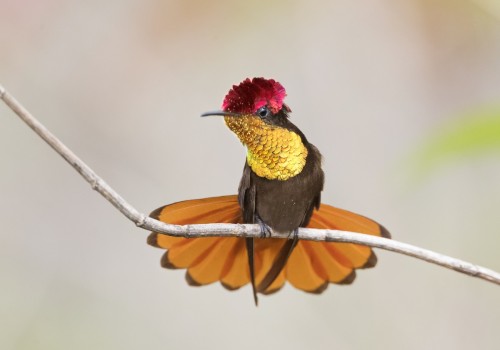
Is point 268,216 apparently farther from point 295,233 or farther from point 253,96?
point 253,96

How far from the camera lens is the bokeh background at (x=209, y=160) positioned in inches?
106

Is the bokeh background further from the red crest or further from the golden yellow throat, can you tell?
the red crest

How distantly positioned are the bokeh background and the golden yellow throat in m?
1.06

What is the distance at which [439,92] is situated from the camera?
2.91 metres

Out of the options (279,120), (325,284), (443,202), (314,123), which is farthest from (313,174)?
(443,202)

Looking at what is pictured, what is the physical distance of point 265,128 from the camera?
60.3 inches

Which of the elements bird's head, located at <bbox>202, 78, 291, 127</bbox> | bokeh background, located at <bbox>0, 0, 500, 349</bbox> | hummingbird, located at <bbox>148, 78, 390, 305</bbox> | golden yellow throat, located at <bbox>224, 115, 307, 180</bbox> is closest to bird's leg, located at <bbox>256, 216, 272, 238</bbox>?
hummingbird, located at <bbox>148, 78, 390, 305</bbox>

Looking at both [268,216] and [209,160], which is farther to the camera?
[209,160]

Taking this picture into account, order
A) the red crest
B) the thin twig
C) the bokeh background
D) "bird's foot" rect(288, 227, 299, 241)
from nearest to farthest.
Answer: the thin twig → the red crest → "bird's foot" rect(288, 227, 299, 241) → the bokeh background

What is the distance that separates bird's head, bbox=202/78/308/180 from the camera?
4.68 feet

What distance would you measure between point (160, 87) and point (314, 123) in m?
0.73

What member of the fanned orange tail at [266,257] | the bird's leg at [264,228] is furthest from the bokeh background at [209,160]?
the bird's leg at [264,228]

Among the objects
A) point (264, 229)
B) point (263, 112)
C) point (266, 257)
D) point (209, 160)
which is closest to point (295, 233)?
point (264, 229)

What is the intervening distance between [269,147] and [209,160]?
128cm
